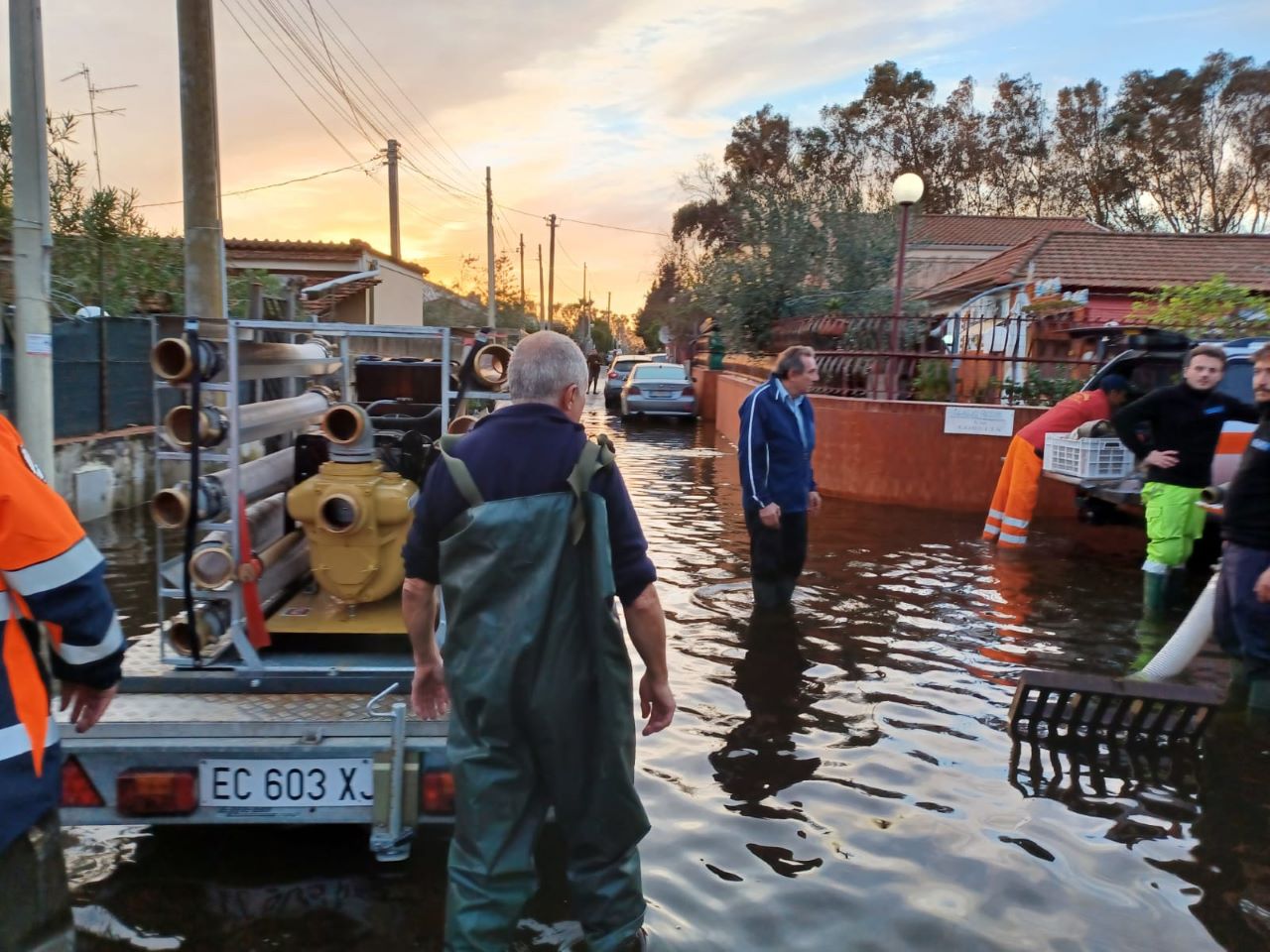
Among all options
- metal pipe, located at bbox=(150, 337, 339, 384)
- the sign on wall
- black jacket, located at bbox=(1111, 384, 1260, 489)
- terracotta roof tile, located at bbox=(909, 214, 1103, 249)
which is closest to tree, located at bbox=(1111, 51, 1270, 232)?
terracotta roof tile, located at bbox=(909, 214, 1103, 249)

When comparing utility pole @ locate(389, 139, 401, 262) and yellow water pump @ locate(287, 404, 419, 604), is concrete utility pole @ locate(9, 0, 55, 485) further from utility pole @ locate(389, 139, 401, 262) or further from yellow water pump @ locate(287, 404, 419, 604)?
utility pole @ locate(389, 139, 401, 262)

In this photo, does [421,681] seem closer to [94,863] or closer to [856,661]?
[94,863]

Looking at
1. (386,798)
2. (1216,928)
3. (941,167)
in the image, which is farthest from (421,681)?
(941,167)

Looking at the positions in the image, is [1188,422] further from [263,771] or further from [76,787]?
[76,787]

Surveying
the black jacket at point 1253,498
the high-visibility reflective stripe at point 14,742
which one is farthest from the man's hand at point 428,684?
the black jacket at point 1253,498

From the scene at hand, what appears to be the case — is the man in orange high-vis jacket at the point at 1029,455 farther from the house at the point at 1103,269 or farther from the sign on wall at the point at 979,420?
the house at the point at 1103,269

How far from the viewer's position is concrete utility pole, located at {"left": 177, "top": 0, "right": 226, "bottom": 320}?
9.53 m

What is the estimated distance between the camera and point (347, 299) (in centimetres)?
2220

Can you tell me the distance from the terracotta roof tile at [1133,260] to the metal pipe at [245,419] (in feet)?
62.7

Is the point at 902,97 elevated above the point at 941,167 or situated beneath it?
elevated above

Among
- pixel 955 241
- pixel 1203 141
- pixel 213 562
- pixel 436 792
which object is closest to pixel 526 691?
pixel 436 792

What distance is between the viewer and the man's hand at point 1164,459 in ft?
21.5

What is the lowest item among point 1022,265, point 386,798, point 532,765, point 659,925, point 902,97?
point 659,925

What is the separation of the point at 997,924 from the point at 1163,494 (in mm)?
4195
